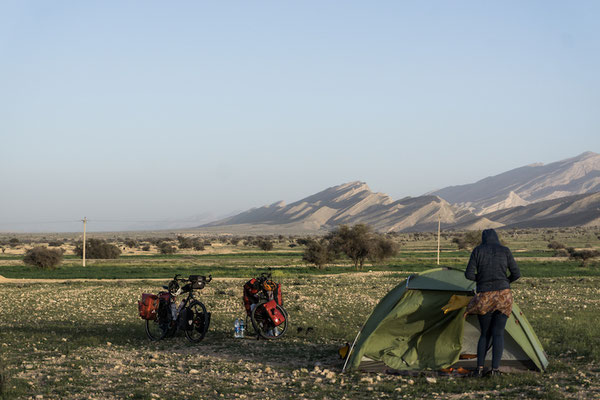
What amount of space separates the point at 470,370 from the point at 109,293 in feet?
69.0

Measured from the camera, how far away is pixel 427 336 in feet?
44.9

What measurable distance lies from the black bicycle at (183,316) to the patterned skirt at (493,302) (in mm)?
6692

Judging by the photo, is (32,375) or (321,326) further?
(321,326)

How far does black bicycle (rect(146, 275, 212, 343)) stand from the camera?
53.0 ft

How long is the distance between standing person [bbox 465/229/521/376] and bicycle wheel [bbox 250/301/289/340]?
561 cm

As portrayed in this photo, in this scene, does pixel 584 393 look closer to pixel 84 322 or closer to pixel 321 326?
pixel 321 326

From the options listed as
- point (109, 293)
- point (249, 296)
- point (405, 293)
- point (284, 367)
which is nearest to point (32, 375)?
point (284, 367)

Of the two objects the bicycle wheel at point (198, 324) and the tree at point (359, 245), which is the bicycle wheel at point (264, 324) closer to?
the bicycle wheel at point (198, 324)

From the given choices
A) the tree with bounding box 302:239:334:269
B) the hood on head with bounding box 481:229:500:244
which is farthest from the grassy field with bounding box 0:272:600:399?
the tree with bounding box 302:239:334:269

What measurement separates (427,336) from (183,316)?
5981 mm

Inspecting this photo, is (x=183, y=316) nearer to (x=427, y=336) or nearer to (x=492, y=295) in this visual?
(x=427, y=336)

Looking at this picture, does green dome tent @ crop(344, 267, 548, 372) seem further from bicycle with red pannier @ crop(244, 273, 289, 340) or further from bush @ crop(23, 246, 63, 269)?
bush @ crop(23, 246, 63, 269)

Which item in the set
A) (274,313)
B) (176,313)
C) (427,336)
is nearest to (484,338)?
(427,336)

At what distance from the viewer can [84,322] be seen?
20156 millimetres
